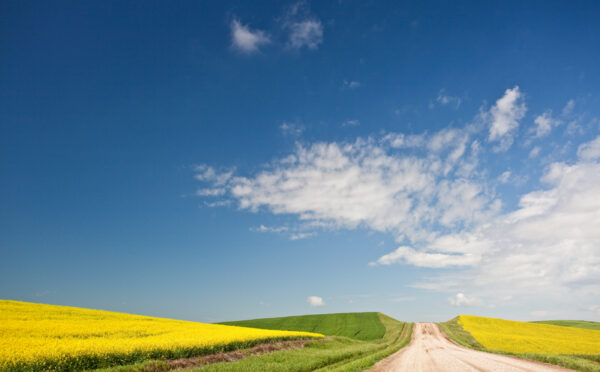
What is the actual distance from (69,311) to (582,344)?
57712 mm

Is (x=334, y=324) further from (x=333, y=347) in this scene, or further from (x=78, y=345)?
(x=78, y=345)

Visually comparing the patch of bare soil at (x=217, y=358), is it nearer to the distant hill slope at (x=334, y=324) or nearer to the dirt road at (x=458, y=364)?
the dirt road at (x=458, y=364)

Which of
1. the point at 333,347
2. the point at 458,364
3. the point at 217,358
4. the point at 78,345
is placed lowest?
the point at 333,347

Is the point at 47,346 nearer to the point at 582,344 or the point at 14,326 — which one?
the point at 14,326

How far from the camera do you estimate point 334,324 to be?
62656mm

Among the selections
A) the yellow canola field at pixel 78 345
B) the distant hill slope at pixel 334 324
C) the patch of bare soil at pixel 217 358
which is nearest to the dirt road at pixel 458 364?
the patch of bare soil at pixel 217 358

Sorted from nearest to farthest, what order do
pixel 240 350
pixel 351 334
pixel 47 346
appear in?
pixel 47 346 < pixel 240 350 < pixel 351 334

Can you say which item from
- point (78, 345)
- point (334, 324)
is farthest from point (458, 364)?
point (334, 324)

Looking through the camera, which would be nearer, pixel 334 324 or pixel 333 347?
pixel 333 347

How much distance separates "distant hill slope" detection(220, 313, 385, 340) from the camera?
2044 inches

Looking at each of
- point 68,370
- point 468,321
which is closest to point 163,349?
point 68,370

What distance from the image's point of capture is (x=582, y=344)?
1332 inches

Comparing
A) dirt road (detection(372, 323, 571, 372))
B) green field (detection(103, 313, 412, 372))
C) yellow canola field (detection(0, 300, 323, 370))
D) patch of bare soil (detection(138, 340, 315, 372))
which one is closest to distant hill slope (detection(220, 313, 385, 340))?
green field (detection(103, 313, 412, 372))

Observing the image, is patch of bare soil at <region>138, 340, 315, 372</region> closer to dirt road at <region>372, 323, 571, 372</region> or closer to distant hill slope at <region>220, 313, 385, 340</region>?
dirt road at <region>372, 323, 571, 372</region>
